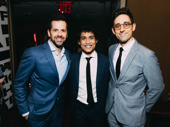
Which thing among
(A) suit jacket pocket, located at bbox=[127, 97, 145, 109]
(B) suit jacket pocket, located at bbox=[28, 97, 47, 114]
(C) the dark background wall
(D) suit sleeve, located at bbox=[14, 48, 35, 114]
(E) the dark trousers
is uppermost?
(C) the dark background wall

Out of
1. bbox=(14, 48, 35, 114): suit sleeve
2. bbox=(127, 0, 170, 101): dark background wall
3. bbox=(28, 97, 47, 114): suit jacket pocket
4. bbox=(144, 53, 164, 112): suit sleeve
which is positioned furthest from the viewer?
bbox=(127, 0, 170, 101): dark background wall

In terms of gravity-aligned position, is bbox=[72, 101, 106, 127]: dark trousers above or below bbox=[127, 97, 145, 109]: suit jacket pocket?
below

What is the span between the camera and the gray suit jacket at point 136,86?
4.53 feet

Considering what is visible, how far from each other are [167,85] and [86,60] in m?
1.97

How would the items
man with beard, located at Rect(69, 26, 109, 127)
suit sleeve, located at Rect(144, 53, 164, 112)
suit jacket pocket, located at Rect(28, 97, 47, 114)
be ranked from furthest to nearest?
man with beard, located at Rect(69, 26, 109, 127) < suit jacket pocket, located at Rect(28, 97, 47, 114) < suit sleeve, located at Rect(144, 53, 164, 112)

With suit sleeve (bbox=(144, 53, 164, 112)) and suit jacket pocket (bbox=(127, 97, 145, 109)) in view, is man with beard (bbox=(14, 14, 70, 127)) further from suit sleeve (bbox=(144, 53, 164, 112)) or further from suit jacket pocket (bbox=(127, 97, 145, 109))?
suit sleeve (bbox=(144, 53, 164, 112))

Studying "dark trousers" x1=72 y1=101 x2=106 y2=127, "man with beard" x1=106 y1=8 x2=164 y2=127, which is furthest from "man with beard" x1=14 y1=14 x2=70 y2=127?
"man with beard" x1=106 y1=8 x2=164 y2=127

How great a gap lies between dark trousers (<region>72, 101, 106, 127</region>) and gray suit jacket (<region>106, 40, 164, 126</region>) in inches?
13.3

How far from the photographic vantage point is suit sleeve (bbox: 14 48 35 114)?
1.46 meters

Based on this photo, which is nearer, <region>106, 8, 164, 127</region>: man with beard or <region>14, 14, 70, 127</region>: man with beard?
<region>106, 8, 164, 127</region>: man with beard

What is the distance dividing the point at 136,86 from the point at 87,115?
0.85 meters

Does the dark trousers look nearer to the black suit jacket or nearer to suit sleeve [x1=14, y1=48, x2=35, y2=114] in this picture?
the black suit jacket

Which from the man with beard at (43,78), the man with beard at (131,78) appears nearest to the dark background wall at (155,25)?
the man with beard at (131,78)

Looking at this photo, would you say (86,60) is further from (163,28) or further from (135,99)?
(163,28)
